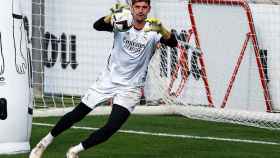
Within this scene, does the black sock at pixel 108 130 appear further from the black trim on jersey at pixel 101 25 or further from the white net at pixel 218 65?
the white net at pixel 218 65

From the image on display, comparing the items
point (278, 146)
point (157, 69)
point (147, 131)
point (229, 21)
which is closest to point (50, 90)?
point (157, 69)

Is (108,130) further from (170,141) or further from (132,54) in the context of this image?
(170,141)

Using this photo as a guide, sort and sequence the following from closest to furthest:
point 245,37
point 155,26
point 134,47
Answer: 1. point 155,26
2. point 134,47
3. point 245,37

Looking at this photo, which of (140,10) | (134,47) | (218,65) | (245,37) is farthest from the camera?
(218,65)

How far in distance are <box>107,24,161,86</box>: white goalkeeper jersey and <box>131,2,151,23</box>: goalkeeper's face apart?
15 cm

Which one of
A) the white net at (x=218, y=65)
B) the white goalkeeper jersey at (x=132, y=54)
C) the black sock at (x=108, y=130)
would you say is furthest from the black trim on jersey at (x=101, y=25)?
the white net at (x=218, y=65)

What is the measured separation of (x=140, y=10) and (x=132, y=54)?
1.46ft

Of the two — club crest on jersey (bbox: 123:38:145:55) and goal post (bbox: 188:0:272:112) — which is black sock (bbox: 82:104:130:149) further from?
goal post (bbox: 188:0:272:112)

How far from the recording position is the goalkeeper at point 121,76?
929 centimetres

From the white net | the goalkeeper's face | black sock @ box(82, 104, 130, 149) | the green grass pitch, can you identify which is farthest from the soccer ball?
the white net

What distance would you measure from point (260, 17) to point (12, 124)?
23.1 feet

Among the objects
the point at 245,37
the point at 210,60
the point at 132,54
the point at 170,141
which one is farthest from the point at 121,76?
the point at 210,60

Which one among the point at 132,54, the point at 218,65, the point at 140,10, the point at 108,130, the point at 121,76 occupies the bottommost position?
the point at 218,65

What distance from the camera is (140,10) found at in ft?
30.3
